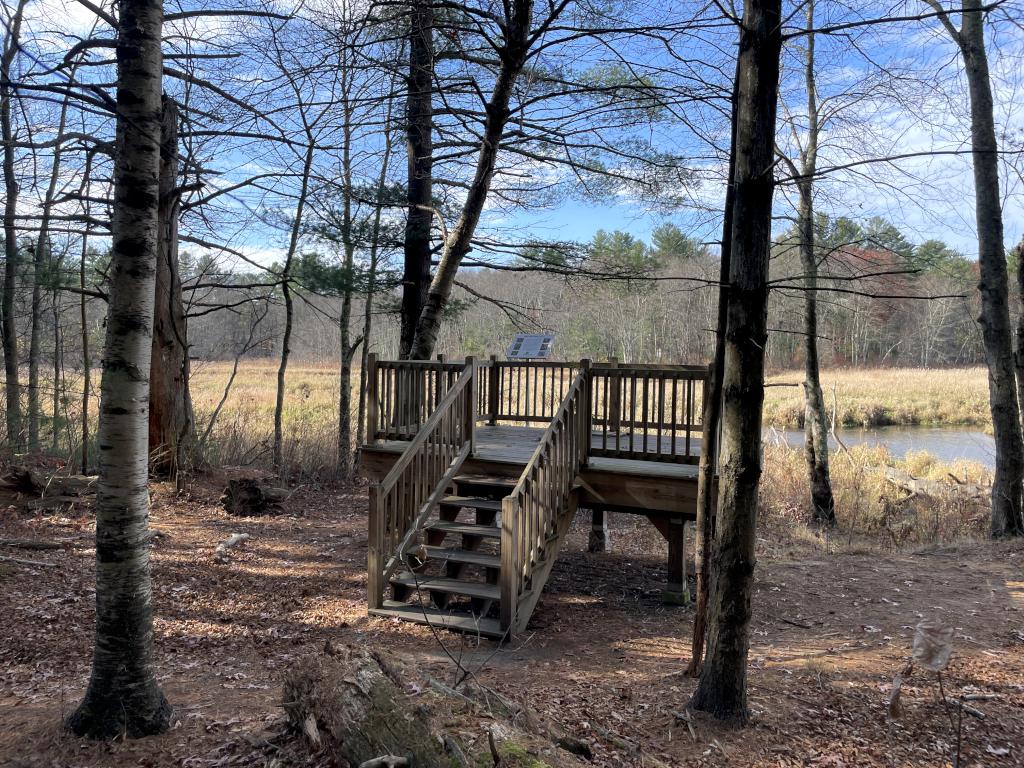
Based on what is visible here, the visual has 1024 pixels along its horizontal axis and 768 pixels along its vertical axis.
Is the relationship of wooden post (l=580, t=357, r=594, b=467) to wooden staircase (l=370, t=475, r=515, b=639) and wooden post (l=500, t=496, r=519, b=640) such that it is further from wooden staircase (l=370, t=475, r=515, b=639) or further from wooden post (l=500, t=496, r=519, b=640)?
wooden post (l=500, t=496, r=519, b=640)

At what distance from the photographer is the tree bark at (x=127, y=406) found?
136 inches

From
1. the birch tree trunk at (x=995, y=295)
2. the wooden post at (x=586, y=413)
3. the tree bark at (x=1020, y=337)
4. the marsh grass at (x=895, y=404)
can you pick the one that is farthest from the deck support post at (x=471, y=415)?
the marsh grass at (x=895, y=404)

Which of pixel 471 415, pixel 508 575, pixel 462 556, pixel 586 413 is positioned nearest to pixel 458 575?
pixel 462 556

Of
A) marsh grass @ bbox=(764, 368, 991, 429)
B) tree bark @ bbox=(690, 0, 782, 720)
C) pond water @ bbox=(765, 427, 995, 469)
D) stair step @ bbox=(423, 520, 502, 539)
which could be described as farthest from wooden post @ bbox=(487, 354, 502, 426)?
marsh grass @ bbox=(764, 368, 991, 429)

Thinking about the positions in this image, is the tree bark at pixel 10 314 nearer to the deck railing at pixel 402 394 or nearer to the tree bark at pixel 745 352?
the deck railing at pixel 402 394

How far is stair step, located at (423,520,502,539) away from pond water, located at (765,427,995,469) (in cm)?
1450

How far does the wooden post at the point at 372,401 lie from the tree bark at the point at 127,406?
4.66m

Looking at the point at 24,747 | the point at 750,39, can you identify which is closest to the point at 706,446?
the point at 750,39

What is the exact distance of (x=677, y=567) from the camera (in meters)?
7.45

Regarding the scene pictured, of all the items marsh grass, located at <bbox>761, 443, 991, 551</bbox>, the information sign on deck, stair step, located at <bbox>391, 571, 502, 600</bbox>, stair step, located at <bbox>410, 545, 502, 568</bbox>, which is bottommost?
marsh grass, located at <bbox>761, 443, 991, 551</bbox>

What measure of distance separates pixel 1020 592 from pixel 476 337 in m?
31.4

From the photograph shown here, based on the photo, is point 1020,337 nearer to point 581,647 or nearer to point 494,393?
point 494,393

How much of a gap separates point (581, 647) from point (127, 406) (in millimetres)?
4155

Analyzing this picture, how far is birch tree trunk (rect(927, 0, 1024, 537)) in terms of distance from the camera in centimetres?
957
